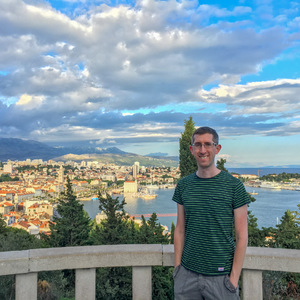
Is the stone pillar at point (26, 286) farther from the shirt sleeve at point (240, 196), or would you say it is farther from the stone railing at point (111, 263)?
the shirt sleeve at point (240, 196)

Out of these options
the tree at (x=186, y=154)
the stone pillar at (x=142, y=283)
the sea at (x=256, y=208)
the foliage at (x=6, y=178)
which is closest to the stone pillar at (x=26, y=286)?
the stone pillar at (x=142, y=283)

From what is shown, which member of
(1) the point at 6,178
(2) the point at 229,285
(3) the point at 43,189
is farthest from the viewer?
(1) the point at 6,178

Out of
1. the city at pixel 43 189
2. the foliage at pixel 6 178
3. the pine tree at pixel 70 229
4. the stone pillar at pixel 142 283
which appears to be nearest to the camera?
the stone pillar at pixel 142 283

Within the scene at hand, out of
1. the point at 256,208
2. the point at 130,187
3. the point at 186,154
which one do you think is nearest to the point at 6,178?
the point at 130,187

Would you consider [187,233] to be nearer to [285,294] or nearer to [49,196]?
[285,294]

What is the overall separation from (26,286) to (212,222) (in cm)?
145

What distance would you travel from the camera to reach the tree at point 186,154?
15.1 meters

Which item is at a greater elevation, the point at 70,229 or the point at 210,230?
the point at 210,230

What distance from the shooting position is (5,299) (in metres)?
2.26

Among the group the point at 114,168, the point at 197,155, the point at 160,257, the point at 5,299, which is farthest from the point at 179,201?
the point at 114,168

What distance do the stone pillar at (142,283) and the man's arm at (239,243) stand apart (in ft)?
2.56

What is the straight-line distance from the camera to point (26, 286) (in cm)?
217

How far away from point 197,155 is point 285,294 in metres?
1.47

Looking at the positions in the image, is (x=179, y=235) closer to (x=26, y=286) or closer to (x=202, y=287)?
(x=202, y=287)
